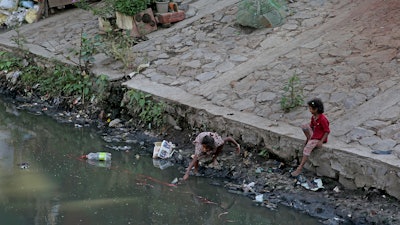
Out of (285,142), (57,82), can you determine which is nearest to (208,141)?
(285,142)

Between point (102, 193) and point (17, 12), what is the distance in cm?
682

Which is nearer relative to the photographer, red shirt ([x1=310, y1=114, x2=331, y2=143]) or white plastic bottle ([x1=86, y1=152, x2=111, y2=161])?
red shirt ([x1=310, y1=114, x2=331, y2=143])

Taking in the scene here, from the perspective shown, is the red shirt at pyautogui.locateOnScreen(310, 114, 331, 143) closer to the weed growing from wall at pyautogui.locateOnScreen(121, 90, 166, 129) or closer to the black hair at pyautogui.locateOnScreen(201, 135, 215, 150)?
the black hair at pyautogui.locateOnScreen(201, 135, 215, 150)

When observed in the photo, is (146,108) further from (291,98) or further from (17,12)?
(17,12)

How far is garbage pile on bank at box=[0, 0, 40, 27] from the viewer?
13.3 meters

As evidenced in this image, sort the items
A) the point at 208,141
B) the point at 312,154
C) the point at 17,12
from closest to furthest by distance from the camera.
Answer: the point at 312,154 → the point at 208,141 → the point at 17,12

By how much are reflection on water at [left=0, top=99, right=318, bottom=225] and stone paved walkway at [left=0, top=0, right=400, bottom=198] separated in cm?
92

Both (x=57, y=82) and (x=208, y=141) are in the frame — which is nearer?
(x=208, y=141)

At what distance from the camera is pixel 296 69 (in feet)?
30.2

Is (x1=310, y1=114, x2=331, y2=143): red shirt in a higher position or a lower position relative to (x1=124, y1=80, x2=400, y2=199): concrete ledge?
higher

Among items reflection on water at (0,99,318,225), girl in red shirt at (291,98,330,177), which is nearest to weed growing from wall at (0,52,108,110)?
reflection on water at (0,99,318,225)

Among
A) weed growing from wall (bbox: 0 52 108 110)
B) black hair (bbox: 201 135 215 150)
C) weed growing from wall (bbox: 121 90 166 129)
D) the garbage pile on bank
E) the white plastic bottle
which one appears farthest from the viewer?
the garbage pile on bank

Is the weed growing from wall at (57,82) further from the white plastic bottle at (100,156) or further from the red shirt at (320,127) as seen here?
the red shirt at (320,127)

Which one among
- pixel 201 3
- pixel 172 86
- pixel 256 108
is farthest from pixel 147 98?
pixel 201 3
